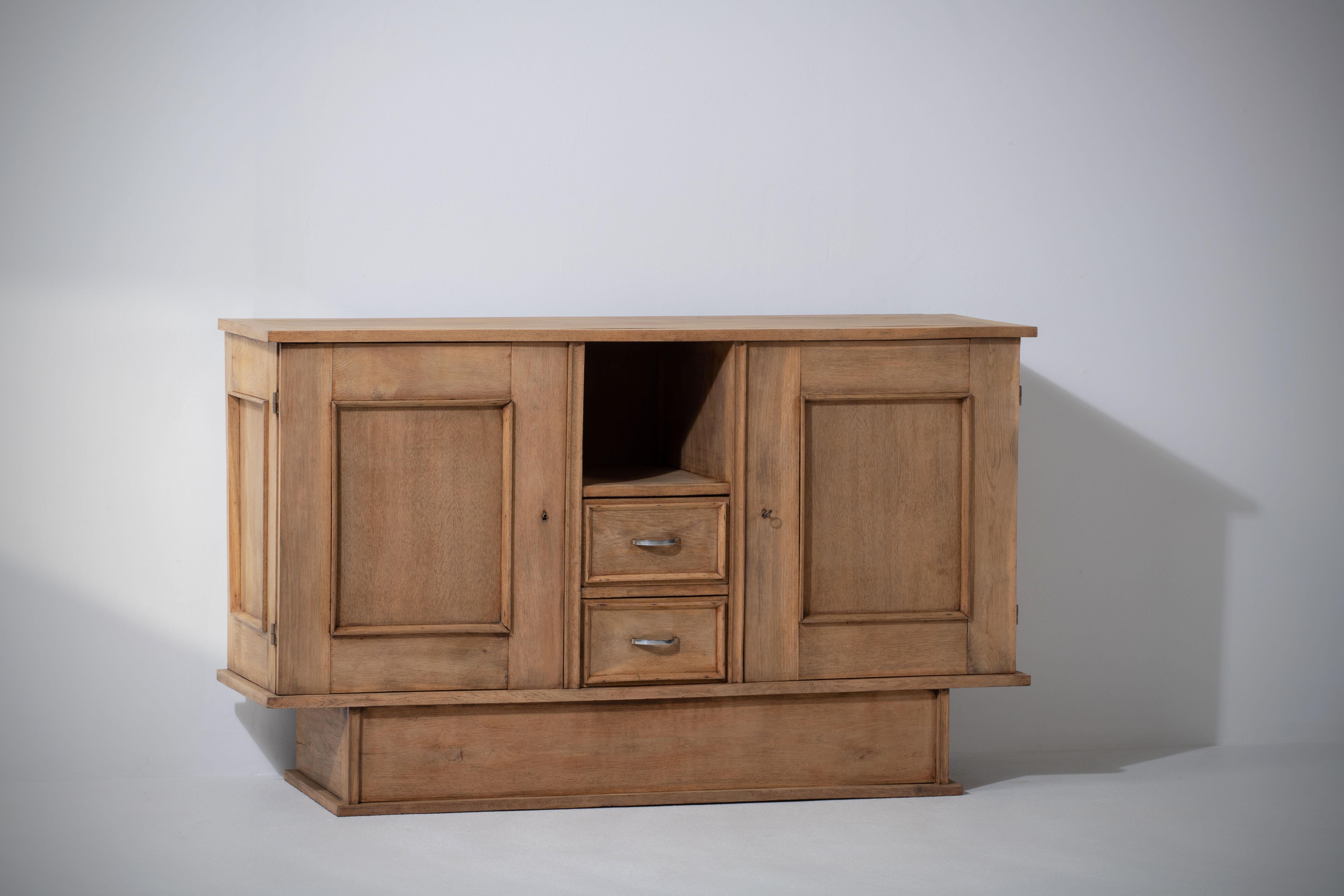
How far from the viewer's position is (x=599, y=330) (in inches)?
124

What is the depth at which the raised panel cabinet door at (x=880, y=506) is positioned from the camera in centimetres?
325

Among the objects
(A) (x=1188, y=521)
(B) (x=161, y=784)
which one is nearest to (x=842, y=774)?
(A) (x=1188, y=521)

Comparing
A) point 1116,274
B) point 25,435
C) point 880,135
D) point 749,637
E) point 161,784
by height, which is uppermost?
point 880,135

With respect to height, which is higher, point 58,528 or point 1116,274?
point 1116,274

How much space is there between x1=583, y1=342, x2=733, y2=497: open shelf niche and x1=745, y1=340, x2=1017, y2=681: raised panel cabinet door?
11 cm

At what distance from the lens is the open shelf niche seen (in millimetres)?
3248

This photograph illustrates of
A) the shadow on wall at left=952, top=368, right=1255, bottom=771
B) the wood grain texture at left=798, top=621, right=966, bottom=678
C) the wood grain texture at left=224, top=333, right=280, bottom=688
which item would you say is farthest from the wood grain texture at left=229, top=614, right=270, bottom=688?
the shadow on wall at left=952, top=368, right=1255, bottom=771

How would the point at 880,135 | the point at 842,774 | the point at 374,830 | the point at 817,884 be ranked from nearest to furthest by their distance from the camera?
the point at 817,884 → the point at 374,830 → the point at 842,774 → the point at 880,135

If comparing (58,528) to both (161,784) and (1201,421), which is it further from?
(1201,421)

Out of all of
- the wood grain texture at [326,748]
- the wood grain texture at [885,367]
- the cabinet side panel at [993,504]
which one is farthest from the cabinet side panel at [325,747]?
the cabinet side panel at [993,504]

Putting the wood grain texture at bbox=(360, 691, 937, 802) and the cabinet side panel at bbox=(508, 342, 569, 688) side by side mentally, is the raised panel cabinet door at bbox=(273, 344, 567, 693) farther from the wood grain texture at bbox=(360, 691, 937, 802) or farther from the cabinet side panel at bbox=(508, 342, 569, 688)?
the wood grain texture at bbox=(360, 691, 937, 802)

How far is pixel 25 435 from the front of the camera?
345 cm

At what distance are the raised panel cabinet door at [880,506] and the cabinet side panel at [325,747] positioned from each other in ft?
2.79

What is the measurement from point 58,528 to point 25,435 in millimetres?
216
